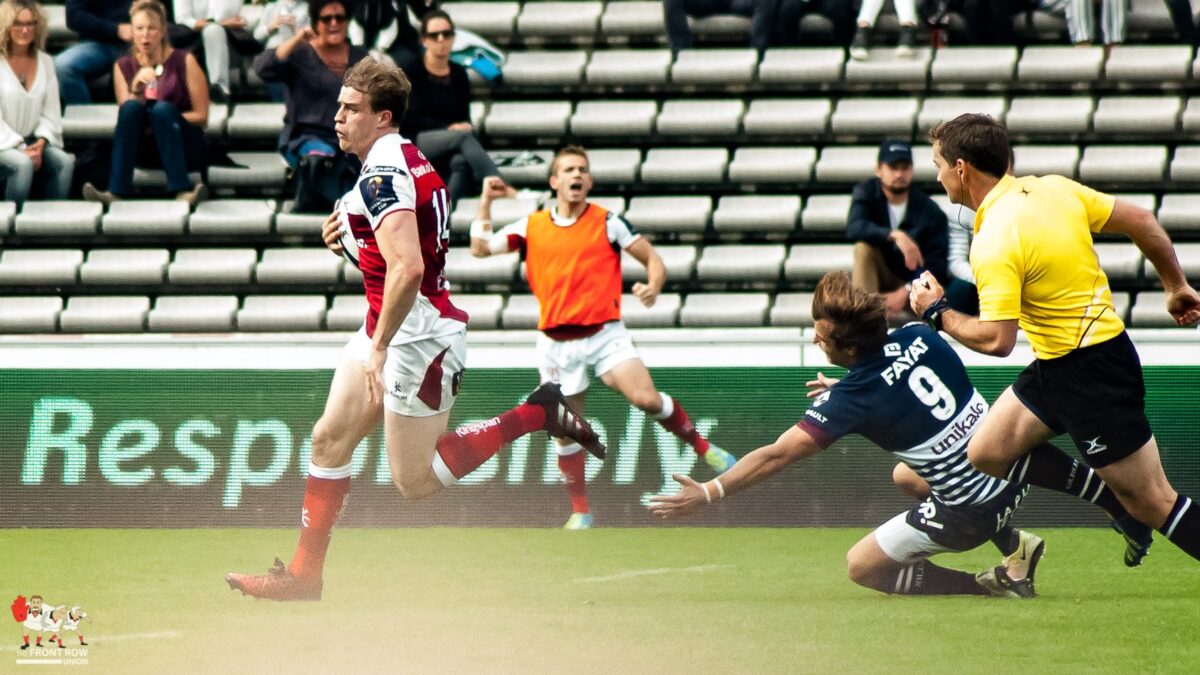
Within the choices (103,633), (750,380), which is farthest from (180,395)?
(103,633)

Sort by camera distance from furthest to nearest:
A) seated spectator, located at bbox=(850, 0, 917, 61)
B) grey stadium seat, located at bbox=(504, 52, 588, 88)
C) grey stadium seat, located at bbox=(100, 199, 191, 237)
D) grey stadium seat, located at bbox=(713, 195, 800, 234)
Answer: grey stadium seat, located at bbox=(504, 52, 588, 88)
seated spectator, located at bbox=(850, 0, 917, 61)
grey stadium seat, located at bbox=(100, 199, 191, 237)
grey stadium seat, located at bbox=(713, 195, 800, 234)

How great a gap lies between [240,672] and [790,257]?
7.43m

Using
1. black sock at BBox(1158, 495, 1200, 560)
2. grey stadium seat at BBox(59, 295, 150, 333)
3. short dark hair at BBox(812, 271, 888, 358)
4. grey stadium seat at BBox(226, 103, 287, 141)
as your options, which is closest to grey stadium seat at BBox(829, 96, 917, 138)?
grey stadium seat at BBox(226, 103, 287, 141)

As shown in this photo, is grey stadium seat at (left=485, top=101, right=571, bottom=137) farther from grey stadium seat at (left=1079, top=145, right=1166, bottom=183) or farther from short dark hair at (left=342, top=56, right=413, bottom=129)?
short dark hair at (left=342, top=56, right=413, bottom=129)

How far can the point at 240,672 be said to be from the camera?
5.34m

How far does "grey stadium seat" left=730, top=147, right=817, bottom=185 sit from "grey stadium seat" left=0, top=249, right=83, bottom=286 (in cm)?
489

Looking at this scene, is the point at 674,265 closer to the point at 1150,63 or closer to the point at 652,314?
the point at 652,314

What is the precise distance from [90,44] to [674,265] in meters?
5.02

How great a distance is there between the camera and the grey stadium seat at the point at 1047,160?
12.2 m

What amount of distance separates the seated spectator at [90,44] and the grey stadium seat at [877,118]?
17.9 feet

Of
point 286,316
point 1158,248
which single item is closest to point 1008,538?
point 1158,248

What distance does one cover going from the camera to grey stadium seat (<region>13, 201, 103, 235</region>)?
12.7 m

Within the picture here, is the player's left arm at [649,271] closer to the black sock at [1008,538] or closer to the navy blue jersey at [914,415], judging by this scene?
the navy blue jersey at [914,415]

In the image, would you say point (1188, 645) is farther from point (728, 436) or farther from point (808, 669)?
point (728, 436)
